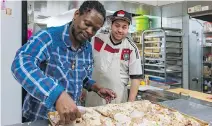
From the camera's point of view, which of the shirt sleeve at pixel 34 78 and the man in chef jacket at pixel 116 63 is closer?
the shirt sleeve at pixel 34 78

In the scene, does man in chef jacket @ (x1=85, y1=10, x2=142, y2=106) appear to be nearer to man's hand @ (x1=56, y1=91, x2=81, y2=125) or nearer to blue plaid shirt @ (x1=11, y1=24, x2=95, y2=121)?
blue plaid shirt @ (x1=11, y1=24, x2=95, y2=121)

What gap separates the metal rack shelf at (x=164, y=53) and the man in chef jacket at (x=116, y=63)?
2.82 metres

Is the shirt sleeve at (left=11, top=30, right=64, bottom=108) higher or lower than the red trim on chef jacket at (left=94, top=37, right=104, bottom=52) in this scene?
lower

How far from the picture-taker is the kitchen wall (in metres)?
1.96

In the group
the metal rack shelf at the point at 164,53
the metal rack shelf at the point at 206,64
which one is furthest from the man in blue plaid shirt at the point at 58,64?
the metal rack shelf at the point at 206,64

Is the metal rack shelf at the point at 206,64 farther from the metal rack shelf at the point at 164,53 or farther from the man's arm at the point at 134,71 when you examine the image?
the man's arm at the point at 134,71

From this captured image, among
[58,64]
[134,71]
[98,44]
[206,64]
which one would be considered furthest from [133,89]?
[206,64]

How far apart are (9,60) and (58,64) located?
Result: 3.40ft

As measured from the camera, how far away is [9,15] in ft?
6.45

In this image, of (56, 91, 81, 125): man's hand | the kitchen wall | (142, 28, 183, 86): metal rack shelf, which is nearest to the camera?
(56, 91, 81, 125): man's hand

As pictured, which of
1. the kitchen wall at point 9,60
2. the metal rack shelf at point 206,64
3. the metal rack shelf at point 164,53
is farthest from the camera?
the metal rack shelf at point 164,53

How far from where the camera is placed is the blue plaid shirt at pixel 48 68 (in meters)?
0.91

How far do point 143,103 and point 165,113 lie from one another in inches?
7.9

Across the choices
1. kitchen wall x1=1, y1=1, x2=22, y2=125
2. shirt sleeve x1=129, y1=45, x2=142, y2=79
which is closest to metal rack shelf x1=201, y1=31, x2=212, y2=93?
shirt sleeve x1=129, y1=45, x2=142, y2=79
